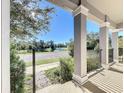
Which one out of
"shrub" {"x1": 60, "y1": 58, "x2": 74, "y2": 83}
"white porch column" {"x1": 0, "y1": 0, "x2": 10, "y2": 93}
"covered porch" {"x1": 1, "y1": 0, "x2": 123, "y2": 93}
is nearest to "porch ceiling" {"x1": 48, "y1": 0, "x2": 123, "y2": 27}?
"covered porch" {"x1": 1, "y1": 0, "x2": 123, "y2": 93}

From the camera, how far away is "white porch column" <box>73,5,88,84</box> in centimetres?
304

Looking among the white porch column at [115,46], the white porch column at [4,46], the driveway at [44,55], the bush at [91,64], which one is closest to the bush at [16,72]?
the driveway at [44,55]

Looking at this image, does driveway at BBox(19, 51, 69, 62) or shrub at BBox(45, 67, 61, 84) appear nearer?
driveway at BBox(19, 51, 69, 62)

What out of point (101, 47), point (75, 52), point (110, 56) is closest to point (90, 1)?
point (75, 52)

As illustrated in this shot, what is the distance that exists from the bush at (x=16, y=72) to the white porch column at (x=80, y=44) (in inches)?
63.7

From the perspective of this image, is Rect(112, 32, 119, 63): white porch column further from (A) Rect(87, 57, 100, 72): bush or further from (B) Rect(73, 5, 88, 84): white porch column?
(B) Rect(73, 5, 88, 84): white porch column

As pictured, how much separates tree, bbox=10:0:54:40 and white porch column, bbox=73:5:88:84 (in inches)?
47.9

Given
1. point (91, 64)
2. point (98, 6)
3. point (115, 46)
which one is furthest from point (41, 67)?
point (115, 46)

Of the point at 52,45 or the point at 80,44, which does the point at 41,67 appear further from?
the point at 80,44

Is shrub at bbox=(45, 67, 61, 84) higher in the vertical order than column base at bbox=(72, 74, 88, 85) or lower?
higher

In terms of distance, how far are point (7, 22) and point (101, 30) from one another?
4.59m

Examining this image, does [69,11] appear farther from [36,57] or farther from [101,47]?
[101,47]

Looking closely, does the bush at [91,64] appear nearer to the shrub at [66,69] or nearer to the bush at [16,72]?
the shrub at [66,69]

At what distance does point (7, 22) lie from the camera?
3.57 feet
